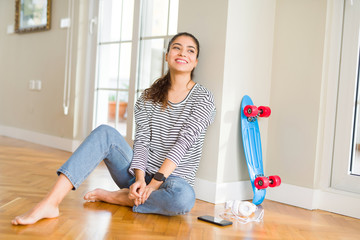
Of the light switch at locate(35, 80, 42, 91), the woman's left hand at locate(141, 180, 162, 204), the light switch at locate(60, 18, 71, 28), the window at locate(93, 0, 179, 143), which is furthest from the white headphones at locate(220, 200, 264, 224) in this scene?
the light switch at locate(35, 80, 42, 91)

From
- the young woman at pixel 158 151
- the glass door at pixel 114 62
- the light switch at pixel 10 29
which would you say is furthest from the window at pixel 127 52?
the light switch at pixel 10 29

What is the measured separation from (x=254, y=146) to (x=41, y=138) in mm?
3117

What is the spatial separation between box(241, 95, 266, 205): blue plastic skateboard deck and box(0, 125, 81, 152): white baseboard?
239cm

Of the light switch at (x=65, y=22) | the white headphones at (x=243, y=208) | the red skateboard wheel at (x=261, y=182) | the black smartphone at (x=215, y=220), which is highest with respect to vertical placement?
the light switch at (x=65, y=22)

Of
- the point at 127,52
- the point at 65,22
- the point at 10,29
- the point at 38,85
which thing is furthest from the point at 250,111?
the point at 10,29

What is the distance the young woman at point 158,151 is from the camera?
196 cm

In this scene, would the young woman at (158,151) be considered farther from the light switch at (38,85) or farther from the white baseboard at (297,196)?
the light switch at (38,85)

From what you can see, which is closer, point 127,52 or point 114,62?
point 127,52

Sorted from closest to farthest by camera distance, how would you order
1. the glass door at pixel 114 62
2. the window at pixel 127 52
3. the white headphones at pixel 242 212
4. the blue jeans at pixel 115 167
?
the blue jeans at pixel 115 167 → the white headphones at pixel 242 212 → the window at pixel 127 52 → the glass door at pixel 114 62

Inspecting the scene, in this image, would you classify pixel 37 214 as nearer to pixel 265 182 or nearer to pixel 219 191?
pixel 219 191

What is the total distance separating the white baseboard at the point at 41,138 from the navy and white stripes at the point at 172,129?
2320 millimetres

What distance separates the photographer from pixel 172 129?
229 cm

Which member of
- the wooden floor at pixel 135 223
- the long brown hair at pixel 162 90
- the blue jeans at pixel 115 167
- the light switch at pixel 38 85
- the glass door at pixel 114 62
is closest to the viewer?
the wooden floor at pixel 135 223

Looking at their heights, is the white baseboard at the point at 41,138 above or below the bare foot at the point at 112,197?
below
